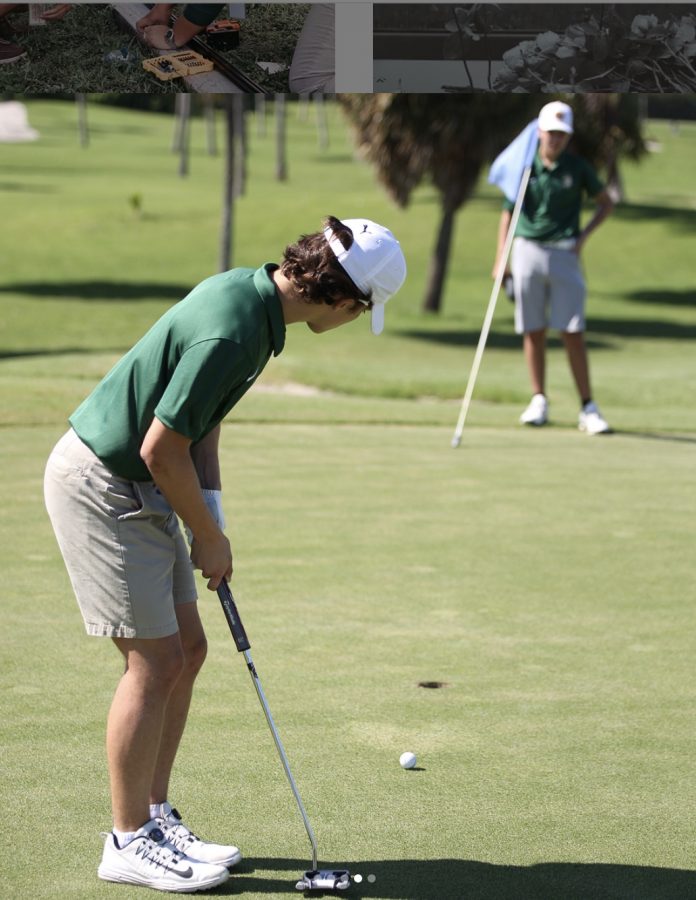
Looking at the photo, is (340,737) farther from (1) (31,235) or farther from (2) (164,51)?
(1) (31,235)

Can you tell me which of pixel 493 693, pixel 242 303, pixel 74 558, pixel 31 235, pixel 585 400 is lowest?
pixel 31 235

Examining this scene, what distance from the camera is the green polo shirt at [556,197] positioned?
1163cm

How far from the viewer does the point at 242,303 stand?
11.5ft

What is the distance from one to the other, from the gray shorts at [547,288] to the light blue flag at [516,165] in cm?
52

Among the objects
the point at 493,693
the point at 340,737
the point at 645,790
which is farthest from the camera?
the point at 493,693

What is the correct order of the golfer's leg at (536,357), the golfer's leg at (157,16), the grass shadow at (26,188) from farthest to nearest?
the grass shadow at (26,188) → the golfer's leg at (536,357) → the golfer's leg at (157,16)

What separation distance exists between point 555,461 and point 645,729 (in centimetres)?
516

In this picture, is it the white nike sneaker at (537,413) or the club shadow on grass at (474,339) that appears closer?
the white nike sneaker at (537,413)

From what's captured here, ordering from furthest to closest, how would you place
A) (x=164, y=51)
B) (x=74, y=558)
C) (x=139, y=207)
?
(x=139, y=207)
(x=164, y=51)
(x=74, y=558)

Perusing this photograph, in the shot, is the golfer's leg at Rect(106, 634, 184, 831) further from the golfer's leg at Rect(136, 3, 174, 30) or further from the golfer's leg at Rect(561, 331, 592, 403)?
the golfer's leg at Rect(561, 331, 592, 403)

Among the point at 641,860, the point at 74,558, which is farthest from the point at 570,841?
the point at 74,558

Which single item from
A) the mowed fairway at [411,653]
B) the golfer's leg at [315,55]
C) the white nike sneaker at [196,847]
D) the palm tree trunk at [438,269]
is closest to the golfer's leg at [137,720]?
the white nike sneaker at [196,847]

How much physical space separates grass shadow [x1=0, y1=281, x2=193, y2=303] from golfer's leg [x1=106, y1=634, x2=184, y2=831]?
1014 inches

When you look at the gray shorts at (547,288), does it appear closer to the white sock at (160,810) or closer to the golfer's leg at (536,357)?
the golfer's leg at (536,357)
